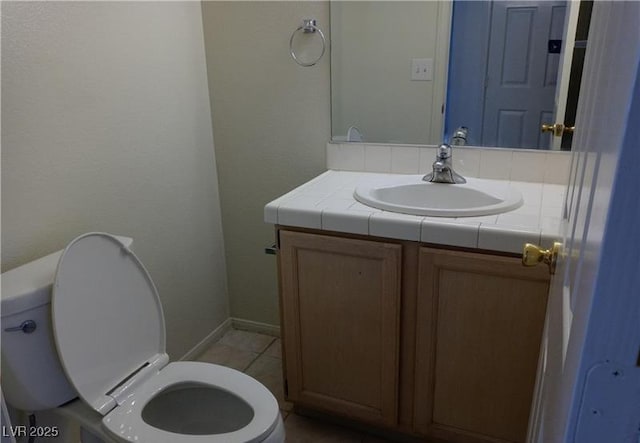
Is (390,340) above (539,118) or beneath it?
beneath

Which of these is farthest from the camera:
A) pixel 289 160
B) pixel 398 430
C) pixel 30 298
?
pixel 289 160

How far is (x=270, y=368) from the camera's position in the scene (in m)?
2.12

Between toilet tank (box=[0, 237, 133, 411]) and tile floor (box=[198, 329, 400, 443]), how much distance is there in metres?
0.82

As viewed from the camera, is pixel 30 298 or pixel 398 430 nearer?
pixel 30 298

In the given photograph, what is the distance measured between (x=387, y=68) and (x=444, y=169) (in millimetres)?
461

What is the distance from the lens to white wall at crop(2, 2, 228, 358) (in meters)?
1.32

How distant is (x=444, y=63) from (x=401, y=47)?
17cm

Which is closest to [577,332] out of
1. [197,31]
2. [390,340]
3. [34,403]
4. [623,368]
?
[623,368]

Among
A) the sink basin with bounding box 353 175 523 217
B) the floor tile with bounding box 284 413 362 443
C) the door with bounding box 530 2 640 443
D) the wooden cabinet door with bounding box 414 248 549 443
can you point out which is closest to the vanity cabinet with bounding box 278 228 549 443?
the wooden cabinet door with bounding box 414 248 549 443

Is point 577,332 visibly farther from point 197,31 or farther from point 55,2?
point 197,31

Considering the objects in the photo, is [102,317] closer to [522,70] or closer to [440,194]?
[440,194]

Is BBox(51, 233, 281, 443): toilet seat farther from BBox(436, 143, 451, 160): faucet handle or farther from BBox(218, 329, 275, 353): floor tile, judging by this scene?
BBox(436, 143, 451, 160): faucet handle

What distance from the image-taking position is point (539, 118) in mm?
1660

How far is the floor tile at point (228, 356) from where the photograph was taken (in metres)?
2.15
